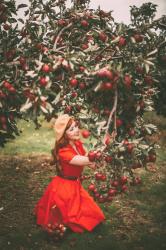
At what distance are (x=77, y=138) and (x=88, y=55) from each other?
140cm

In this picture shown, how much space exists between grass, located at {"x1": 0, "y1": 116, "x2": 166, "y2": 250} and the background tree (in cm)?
134

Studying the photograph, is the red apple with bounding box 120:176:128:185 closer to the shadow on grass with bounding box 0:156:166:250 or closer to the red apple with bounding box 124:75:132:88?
the red apple with bounding box 124:75:132:88

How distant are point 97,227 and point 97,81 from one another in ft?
9.06

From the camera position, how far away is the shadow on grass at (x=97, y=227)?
475 cm

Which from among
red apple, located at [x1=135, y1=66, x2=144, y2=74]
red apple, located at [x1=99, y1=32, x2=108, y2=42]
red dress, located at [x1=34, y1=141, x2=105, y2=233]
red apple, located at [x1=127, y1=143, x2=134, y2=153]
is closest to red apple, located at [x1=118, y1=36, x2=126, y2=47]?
red apple, located at [x1=135, y1=66, x2=144, y2=74]

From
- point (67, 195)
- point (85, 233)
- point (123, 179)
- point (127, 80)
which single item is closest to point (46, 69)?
point (127, 80)

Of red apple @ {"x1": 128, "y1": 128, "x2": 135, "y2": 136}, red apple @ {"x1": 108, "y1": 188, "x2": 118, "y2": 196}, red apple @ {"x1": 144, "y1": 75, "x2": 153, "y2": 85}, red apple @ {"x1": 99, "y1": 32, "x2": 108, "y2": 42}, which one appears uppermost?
red apple @ {"x1": 99, "y1": 32, "x2": 108, "y2": 42}

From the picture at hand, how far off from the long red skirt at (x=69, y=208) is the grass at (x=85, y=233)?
208 millimetres

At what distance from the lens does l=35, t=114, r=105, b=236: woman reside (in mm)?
4645

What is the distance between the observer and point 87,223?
491cm

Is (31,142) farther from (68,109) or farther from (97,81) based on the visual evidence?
(97,81)

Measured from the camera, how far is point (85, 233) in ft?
16.5

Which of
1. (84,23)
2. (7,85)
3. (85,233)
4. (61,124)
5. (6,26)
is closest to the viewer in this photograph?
(7,85)

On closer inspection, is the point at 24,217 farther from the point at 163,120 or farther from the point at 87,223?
the point at 163,120
